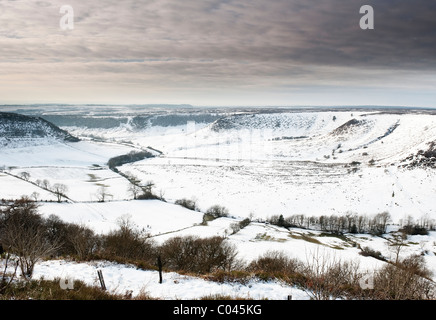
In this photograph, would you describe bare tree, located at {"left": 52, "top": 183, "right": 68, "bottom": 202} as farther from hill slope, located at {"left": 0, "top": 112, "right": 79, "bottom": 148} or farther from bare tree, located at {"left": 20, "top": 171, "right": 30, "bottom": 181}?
hill slope, located at {"left": 0, "top": 112, "right": 79, "bottom": 148}

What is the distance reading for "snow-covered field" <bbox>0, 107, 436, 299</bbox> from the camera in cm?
1444

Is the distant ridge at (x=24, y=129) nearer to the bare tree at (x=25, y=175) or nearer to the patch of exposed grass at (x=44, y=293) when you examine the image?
the bare tree at (x=25, y=175)

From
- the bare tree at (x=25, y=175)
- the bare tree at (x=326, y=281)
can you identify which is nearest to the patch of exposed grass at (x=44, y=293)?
the bare tree at (x=326, y=281)

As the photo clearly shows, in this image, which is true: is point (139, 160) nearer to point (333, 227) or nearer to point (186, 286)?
point (333, 227)

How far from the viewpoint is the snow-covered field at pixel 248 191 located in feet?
47.4

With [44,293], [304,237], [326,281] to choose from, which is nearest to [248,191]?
[304,237]

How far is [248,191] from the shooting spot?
91312 mm

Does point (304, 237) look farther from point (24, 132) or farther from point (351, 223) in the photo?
point (24, 132)

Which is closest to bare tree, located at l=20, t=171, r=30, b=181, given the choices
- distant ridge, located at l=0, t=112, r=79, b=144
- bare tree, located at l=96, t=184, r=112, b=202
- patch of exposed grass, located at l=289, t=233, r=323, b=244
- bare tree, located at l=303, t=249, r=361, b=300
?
bare tree, located at l=96, t=184, r=112, b=202

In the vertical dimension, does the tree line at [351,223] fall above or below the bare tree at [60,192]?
below

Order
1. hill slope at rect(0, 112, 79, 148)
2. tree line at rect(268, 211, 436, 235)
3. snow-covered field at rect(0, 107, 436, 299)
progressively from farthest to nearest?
hill slope at rect(0, 112, 79, 148) < tree line at rect(268, 211, 436, 235) < snow-covered field at rect(0, 107, 436, 299)

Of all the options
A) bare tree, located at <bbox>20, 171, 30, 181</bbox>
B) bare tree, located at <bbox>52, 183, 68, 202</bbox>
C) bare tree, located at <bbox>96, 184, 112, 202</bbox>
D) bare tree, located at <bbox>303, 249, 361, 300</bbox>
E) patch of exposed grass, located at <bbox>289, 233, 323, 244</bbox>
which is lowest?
patch of exposed grass, located at <bbox>289, 233, 323, 244</bbox>

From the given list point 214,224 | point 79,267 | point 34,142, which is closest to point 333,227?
point 214,224
